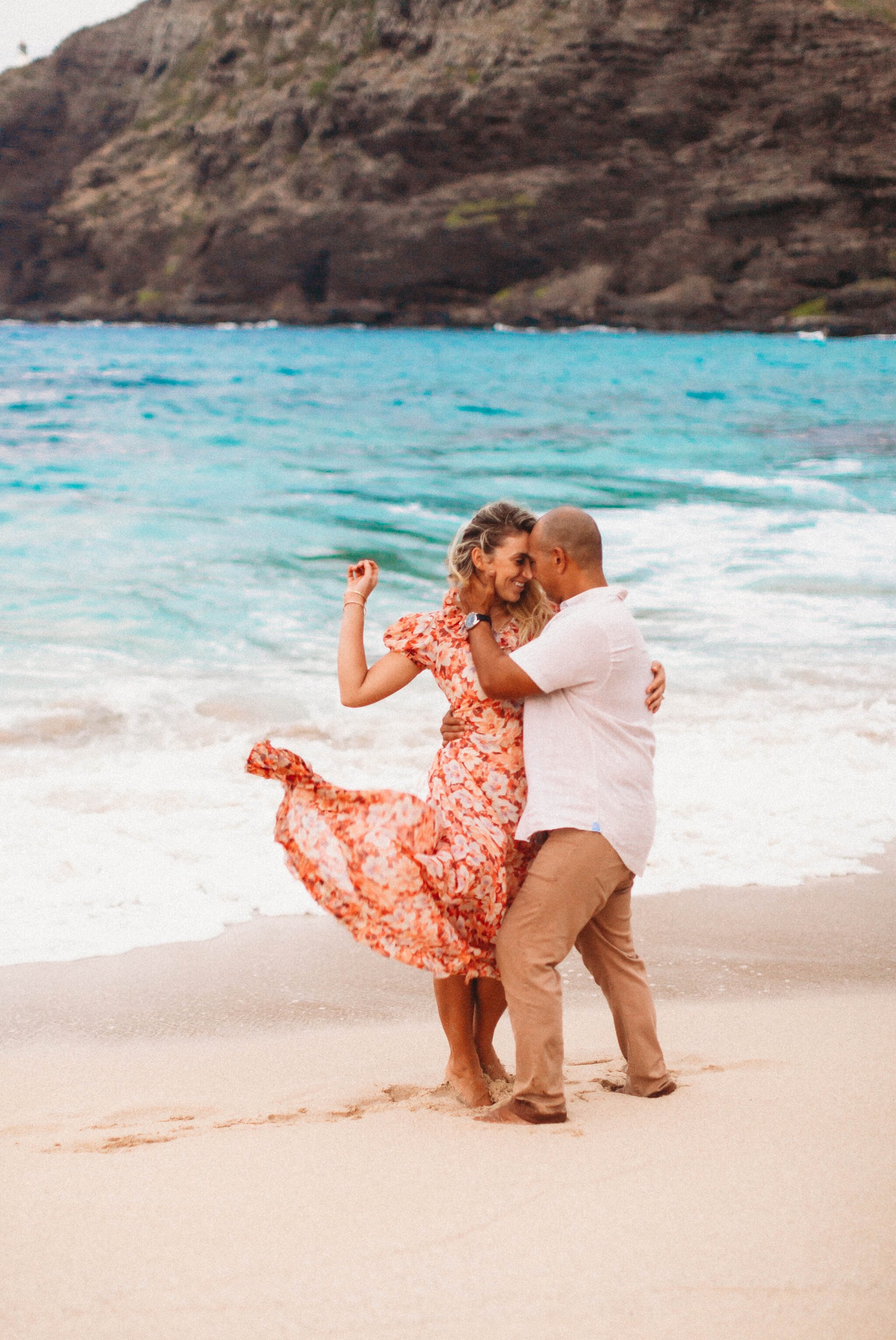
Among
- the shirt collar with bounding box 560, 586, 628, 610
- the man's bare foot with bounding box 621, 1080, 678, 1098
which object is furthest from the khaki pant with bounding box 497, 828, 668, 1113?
the shirt collar with bounding box 560, 586, 628, 610

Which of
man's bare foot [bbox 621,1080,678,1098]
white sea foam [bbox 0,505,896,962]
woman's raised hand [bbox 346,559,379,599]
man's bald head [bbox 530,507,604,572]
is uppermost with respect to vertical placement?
man's bald head [bbox 530,507,604,572]

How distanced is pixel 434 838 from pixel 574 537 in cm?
82

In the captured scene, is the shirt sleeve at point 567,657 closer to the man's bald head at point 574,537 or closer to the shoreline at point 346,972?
the man's bald head at point 574,537

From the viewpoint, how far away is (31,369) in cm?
3606

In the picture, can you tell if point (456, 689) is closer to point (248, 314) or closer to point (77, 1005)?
point (77, 1005)

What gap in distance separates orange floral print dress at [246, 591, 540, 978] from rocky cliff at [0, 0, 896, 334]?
62.8 m

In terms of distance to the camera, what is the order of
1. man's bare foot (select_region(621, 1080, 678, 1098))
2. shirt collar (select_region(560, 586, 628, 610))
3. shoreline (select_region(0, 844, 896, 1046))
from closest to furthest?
shirt collar (select_region(560, 586, 628, 610)) < man's bare foot (select_region(621, 1080, 678, 1098)) < shoreline (select_region(0, 844, 896, 1046))

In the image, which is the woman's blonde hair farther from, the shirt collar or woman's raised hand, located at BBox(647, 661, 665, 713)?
woman's raised hand, located at BBox(647, 661, 665, 713)

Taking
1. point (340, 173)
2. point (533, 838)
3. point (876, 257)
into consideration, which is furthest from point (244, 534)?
point (340, 173)

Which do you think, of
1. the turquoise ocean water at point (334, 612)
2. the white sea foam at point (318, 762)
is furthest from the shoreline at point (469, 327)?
the white sea foam at point (318, 762)

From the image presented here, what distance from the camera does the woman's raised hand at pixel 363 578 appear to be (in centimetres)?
318

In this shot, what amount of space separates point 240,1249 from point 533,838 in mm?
1172

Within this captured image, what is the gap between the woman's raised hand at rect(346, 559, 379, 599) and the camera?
3176mm

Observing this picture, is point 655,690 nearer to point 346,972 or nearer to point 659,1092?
point 659,1092
